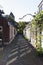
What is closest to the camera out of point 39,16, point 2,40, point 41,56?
point 41,56

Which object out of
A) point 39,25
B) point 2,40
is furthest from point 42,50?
point 2,40

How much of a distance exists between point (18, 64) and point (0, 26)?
64.4 feet

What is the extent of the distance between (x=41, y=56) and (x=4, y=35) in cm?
1591

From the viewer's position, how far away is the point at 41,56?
18.1 m

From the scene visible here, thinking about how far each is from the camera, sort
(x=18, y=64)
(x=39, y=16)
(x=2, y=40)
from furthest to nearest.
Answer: (x=2, y=40) < (x=39, y=16) < (x=18, y=64)

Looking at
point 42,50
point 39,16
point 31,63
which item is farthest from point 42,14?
point 31,63

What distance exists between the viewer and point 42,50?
1877 centimetres

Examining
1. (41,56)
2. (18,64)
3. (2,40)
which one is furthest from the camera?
(2,40)

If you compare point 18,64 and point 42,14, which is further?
point 42,14

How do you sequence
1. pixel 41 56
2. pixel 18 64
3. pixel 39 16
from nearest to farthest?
1. pixel 18 64
2. pixel 41 56
3. pixel 39 16

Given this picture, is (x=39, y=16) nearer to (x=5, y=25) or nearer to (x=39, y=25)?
(x=39, y=25)

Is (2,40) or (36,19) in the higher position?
(36,19)

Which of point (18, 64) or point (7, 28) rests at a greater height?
point (7, 28)

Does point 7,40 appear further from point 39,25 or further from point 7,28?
point 39,25
